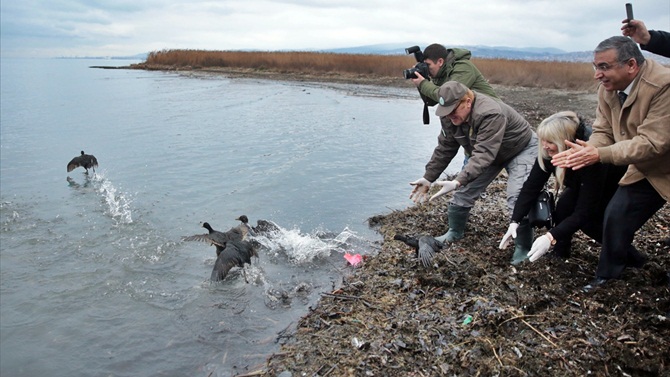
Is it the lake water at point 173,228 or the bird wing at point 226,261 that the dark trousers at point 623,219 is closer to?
A: the lake water at point 173,228

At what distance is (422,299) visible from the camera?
437 centimetres

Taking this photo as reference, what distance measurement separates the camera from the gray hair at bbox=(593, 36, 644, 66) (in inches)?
128

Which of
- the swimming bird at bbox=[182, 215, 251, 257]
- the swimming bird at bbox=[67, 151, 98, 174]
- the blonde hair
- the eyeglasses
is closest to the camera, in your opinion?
the eyeglasses

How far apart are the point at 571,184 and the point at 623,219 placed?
52 centimetres

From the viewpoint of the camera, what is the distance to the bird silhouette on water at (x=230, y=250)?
18.4 ft

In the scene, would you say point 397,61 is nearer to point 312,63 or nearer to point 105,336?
point 312,63

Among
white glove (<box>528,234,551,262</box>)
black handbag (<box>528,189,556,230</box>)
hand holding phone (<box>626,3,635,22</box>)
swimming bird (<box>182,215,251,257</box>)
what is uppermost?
hand holding phone (<box>626,3,635,22</box>)

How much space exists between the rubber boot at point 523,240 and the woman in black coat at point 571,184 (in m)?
0.46

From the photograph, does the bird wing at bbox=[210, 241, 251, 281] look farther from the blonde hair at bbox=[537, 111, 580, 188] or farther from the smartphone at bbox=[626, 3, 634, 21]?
the smartphone at bbox=[626, 3, 634, 21]

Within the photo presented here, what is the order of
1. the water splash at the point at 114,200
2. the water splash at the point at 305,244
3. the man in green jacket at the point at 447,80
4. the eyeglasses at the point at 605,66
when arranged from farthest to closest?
the water splash at the point at 114,200, the water splash at the point at 305,244, the man in green jacket at the point at 447,80, the eyeglasses at the point at 605,66

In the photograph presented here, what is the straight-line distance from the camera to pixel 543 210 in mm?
4266

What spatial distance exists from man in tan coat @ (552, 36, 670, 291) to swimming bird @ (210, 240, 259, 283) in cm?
377

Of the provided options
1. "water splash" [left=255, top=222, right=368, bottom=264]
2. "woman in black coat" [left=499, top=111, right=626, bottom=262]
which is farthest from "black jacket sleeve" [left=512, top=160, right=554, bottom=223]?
"water splash" [left=255, top=222, right=368, bottom=264]

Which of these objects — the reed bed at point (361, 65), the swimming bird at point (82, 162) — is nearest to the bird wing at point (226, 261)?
the swimming bird at point (82, 162)
